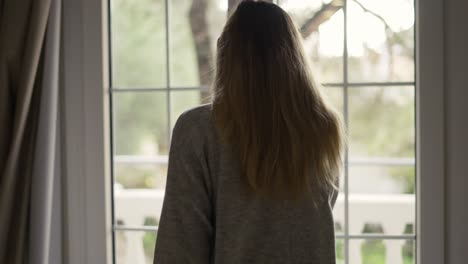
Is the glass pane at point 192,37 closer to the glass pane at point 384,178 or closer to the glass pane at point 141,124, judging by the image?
the glass pane at point 141,124

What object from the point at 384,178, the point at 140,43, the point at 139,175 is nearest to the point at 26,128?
the point at 140,43

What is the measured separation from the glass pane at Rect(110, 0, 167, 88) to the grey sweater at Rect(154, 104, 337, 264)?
422 cm

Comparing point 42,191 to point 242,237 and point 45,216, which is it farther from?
point 242,237

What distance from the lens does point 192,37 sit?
5297mm

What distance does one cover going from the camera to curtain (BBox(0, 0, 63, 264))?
1.80 meters

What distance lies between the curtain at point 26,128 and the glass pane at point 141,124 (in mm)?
4259

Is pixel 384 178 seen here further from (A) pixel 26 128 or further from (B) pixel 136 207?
(A) pixel 26 128

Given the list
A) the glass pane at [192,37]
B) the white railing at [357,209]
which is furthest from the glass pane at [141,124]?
the white railing at [357,209]

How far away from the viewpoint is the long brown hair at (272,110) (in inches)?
49.8

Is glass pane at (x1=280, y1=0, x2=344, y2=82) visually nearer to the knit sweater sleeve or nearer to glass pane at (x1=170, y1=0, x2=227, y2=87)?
the knit sweater sleeve

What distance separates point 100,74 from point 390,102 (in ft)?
14.0

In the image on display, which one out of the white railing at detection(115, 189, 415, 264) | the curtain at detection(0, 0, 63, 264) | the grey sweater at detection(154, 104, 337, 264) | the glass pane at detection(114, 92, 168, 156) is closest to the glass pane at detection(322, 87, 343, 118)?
the white railing at detection(115, 189, 415, 264)

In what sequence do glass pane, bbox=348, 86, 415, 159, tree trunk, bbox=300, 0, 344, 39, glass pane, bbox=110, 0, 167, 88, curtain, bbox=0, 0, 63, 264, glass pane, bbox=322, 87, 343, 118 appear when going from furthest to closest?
glass pane, bbox=348, 86, 415, 159, glass pane, bbox=110, 0, 167, 88, glass pane, bbox=322, 87, 343, 118, tree trunk, bbox=300, 0, 344, 39, curtain, bbox=0, 0, 63, 264

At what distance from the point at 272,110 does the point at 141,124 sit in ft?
16.8
